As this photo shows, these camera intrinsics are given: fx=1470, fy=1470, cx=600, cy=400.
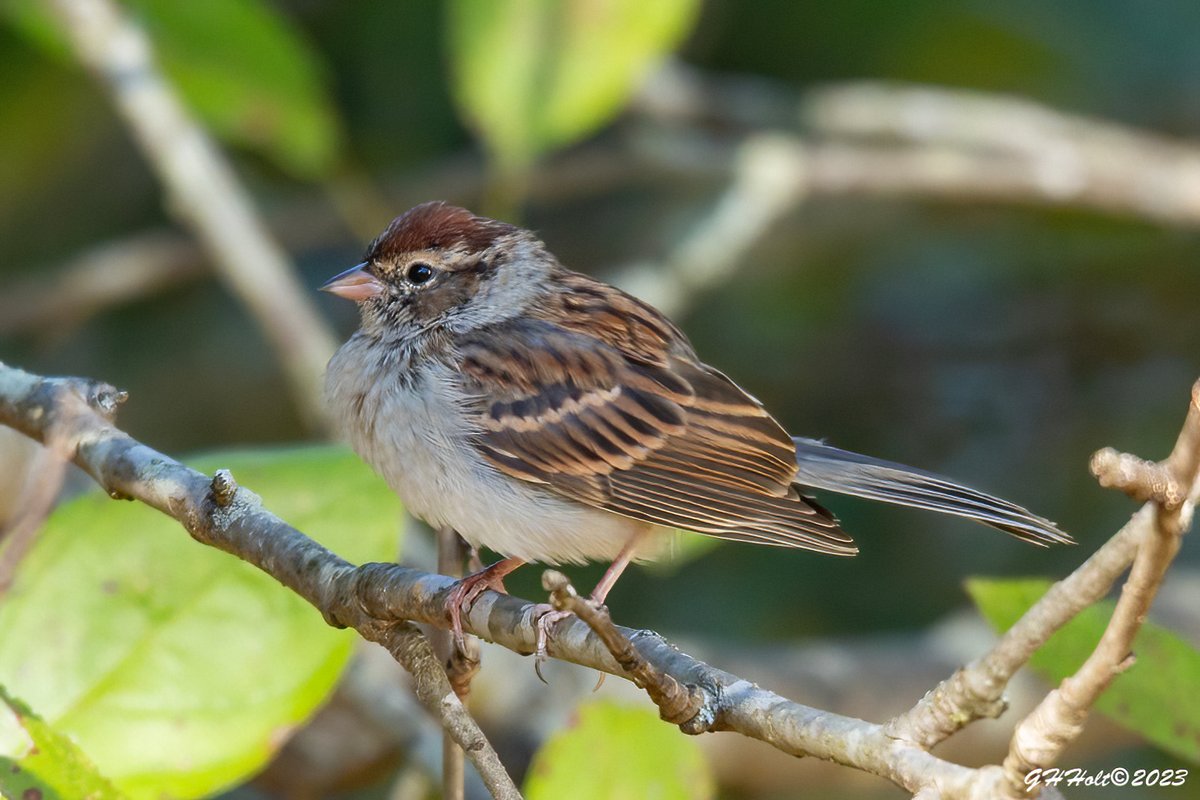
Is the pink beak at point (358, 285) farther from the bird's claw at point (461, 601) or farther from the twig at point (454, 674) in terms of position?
the bird's claw at point (461, 601)

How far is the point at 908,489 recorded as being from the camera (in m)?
2.36

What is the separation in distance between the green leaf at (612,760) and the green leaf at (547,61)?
75.3 inches

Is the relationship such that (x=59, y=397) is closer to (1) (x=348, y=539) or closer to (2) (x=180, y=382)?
(1) (x=348, y=539)

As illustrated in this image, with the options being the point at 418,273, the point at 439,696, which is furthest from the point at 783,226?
the point at 439,696

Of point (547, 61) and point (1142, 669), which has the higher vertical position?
point (547, 61)

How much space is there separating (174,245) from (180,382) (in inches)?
20.7

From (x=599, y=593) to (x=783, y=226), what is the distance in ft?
8.96

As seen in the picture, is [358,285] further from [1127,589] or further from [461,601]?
[1127,589]

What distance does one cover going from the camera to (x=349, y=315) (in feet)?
16.3

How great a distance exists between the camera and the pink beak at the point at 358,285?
8.77 feet

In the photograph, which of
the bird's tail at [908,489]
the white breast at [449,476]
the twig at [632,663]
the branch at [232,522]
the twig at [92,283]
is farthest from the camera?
the twig at [92,283]

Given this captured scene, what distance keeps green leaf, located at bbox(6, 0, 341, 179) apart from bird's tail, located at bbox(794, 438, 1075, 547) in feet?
5.76

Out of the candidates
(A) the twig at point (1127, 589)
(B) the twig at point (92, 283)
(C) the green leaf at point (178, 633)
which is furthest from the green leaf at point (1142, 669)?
(B) the twig at point (92, 283)

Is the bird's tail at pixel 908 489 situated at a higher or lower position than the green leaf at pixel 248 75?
lower
